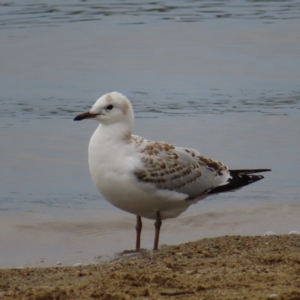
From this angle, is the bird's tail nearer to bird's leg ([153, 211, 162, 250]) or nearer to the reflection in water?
bird's leg ([153, 211, 162, 250])

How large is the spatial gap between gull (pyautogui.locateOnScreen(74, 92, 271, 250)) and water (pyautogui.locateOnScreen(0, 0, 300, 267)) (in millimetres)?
844

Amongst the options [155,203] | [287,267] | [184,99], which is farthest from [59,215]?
[184,99]

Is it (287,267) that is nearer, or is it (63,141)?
(287,267)

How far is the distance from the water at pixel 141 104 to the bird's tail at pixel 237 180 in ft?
2.63

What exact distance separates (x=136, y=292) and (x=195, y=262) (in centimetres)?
106

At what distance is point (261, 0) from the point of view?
89.0ft

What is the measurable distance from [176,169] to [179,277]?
7.82ft

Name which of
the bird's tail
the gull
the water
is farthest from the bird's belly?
the water

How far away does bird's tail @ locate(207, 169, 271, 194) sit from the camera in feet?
26.6

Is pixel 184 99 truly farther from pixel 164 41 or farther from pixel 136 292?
pixel 136 292

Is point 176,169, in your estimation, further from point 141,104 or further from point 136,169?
point 141,104

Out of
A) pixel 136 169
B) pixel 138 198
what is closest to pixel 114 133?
pixel 136 169

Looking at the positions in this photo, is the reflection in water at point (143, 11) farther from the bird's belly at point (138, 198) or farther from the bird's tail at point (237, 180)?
the bird's belly at point (138, 198)

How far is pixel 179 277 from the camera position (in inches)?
213
